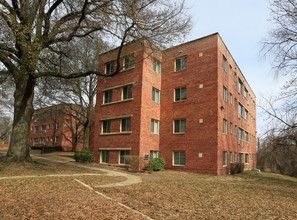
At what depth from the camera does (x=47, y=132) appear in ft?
165

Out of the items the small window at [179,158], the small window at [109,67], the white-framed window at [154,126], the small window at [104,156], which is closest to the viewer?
the small window at [179,158]

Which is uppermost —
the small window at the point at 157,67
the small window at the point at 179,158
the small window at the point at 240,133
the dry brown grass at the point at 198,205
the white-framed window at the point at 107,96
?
the small window at the point at 157,67

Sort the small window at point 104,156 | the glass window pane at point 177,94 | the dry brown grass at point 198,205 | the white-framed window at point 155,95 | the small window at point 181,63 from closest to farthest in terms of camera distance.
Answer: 1. the dry brown grass at point 198,205
2. the glass window pane at point 177,94
3. the small window at point 181,63
4. the small window at point 104,156
5. the white-framed window at point 155,95

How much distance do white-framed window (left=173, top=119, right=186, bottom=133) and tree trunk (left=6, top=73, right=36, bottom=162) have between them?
477 inches

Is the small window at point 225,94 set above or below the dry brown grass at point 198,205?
above

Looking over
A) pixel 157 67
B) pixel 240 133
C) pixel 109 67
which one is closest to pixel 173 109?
pixel 157 67

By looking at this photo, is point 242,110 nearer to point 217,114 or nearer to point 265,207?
point 217,114

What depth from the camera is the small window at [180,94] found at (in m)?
21.0

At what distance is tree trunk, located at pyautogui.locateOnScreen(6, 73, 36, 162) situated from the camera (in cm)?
1432

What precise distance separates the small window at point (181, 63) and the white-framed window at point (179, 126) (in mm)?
5117

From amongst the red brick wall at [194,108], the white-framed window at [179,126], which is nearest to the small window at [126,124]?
the red brick wall at [194,108]

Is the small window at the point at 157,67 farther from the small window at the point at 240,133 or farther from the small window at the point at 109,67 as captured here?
the small window at the point at 240,133

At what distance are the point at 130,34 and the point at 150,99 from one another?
898cm

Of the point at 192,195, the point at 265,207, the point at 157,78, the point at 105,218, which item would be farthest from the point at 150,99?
the point at 105,218
